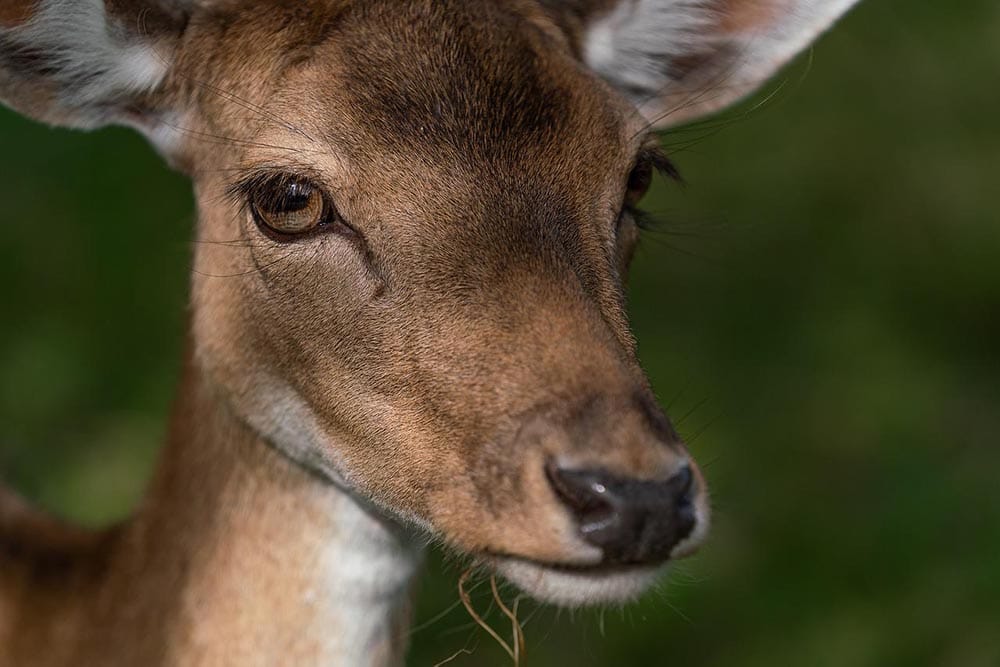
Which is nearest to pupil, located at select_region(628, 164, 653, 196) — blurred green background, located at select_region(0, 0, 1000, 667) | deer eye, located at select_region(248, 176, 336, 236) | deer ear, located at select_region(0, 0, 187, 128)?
deer eye, located at select_region(248, 176, 336, 236)

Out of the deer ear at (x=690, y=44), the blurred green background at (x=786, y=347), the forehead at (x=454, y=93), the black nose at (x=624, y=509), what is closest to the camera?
the black nose at (x=624, y=509)

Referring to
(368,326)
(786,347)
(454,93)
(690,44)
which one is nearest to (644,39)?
(690,44)

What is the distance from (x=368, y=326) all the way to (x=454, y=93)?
59 cm

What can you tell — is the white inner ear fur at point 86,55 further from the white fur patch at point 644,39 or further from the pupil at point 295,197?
the white fur patch at point 644,39

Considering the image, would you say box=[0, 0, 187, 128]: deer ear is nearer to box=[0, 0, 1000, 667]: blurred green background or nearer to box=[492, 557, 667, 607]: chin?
box=[492, 557, 667, 607]: chin

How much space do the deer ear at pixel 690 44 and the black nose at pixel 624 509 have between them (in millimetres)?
1650

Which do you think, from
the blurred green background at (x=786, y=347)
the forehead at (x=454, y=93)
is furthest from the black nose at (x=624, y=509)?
the blurred green background at (x=786, y=347)

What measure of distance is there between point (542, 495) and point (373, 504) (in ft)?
2.38

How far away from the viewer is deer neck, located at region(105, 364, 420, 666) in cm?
376

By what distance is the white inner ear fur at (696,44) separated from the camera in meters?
4.34

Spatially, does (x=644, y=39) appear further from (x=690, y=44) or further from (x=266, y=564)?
(x=266, y=564)

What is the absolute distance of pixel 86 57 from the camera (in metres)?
3.90

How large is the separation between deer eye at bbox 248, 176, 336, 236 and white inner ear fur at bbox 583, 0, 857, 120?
43.7 inches

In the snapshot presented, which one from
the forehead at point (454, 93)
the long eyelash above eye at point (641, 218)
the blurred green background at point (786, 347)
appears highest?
the forehead at point (454, 93)
